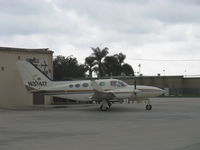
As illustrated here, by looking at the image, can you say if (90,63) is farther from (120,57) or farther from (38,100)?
(38,100)

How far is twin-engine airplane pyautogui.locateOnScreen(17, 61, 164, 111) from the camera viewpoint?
101ft

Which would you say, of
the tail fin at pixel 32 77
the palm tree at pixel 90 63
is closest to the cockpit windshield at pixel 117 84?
the tail fin at pixel 32 77

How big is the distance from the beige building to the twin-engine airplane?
295 cm

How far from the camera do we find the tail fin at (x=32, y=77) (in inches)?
1331

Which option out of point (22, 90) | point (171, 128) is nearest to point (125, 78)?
point (22, 90)

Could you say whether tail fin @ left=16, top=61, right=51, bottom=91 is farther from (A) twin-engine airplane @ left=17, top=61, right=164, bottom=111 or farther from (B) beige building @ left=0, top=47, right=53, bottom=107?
(B) beige building @ left=0, top=47, right=53, bottom=107

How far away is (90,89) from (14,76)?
8.84 m

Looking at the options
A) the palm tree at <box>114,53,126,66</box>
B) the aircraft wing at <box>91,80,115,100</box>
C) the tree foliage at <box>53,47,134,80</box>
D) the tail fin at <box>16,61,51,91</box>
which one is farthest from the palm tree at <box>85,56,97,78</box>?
the aircraft wing at <box>91,80,115,100</box>

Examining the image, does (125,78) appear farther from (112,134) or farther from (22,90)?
(112,134)

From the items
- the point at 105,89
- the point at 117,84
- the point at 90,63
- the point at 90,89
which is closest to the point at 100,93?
the point at 105,89

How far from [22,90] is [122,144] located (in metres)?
26.7

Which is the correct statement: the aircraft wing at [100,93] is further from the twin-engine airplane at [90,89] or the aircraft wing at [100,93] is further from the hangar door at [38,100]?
the hangar door at [38,100]

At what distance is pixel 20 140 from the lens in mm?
13953

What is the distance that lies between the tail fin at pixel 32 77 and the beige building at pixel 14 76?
101 inches
